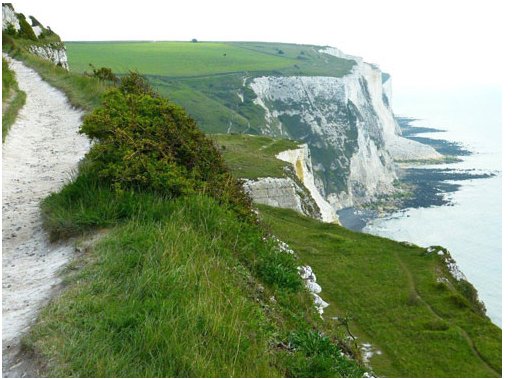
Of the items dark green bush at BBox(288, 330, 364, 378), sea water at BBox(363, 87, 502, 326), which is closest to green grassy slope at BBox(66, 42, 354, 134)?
sea water at BBox(363, 87, 502, 326)

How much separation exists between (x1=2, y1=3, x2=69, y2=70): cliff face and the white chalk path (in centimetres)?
3417

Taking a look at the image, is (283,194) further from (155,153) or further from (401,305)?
(155,153)

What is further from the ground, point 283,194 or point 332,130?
point 283,194

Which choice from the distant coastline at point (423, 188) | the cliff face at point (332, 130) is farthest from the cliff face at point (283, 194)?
the cliff face at point (332, 130)

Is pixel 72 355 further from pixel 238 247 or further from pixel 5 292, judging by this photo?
pixel 238 247

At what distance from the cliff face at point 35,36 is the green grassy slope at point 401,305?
3495 cm

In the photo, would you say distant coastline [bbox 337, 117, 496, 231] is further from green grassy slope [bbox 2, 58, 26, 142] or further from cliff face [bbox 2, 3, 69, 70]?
green grassy slope [bbox 2, 58, 26, 142]

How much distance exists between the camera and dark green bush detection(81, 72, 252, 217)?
10906 mm

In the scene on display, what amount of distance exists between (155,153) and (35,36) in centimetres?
5843

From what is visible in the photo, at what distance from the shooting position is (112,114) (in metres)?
13.2

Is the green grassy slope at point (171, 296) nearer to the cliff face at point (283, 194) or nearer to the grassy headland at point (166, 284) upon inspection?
the grassy headland at point (166, 284)

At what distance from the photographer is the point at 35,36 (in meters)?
61.5

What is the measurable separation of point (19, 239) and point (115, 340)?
Result: 5.54 meters

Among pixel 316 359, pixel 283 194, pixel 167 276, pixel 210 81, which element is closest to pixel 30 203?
pixel 167 276
